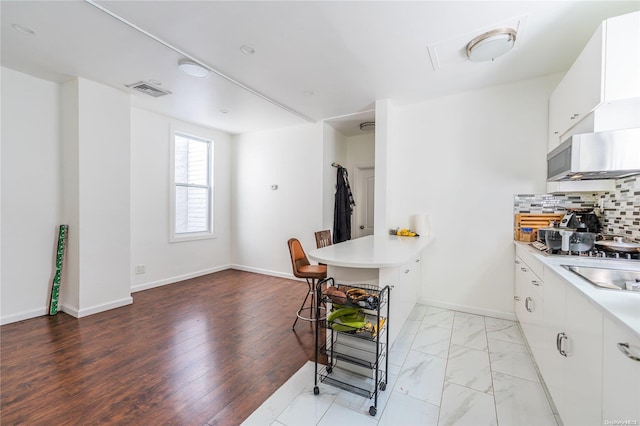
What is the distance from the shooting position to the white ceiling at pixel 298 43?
72.7 inches

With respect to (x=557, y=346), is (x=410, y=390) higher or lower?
lower

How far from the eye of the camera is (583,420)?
1170mm

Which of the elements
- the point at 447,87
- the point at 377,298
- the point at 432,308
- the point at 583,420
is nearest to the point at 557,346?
the point at 583,420

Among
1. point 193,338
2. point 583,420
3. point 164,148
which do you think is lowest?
point 193,338

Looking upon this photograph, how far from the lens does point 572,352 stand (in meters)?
1.31

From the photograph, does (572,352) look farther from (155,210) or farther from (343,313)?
(155,210)

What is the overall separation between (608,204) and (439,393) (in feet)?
7.32

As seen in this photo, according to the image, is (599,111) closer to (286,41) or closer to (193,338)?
(286,41)

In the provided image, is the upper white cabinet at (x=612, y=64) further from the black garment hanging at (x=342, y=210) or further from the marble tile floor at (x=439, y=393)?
the black garment hanging at (x=342, y=210)

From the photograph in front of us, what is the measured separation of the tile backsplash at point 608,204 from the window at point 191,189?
15.7ft

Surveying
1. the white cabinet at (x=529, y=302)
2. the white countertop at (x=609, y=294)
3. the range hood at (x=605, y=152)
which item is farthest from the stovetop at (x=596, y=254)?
the range hood at (x=605, y=152)

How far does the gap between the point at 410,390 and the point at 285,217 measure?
3370 mm

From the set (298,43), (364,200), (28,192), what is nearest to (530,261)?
(298,43)

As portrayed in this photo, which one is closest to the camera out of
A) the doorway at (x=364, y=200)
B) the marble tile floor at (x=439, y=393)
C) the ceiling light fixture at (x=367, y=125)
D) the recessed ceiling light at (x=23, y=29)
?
the marble tile floor at (x=439, y=393)
